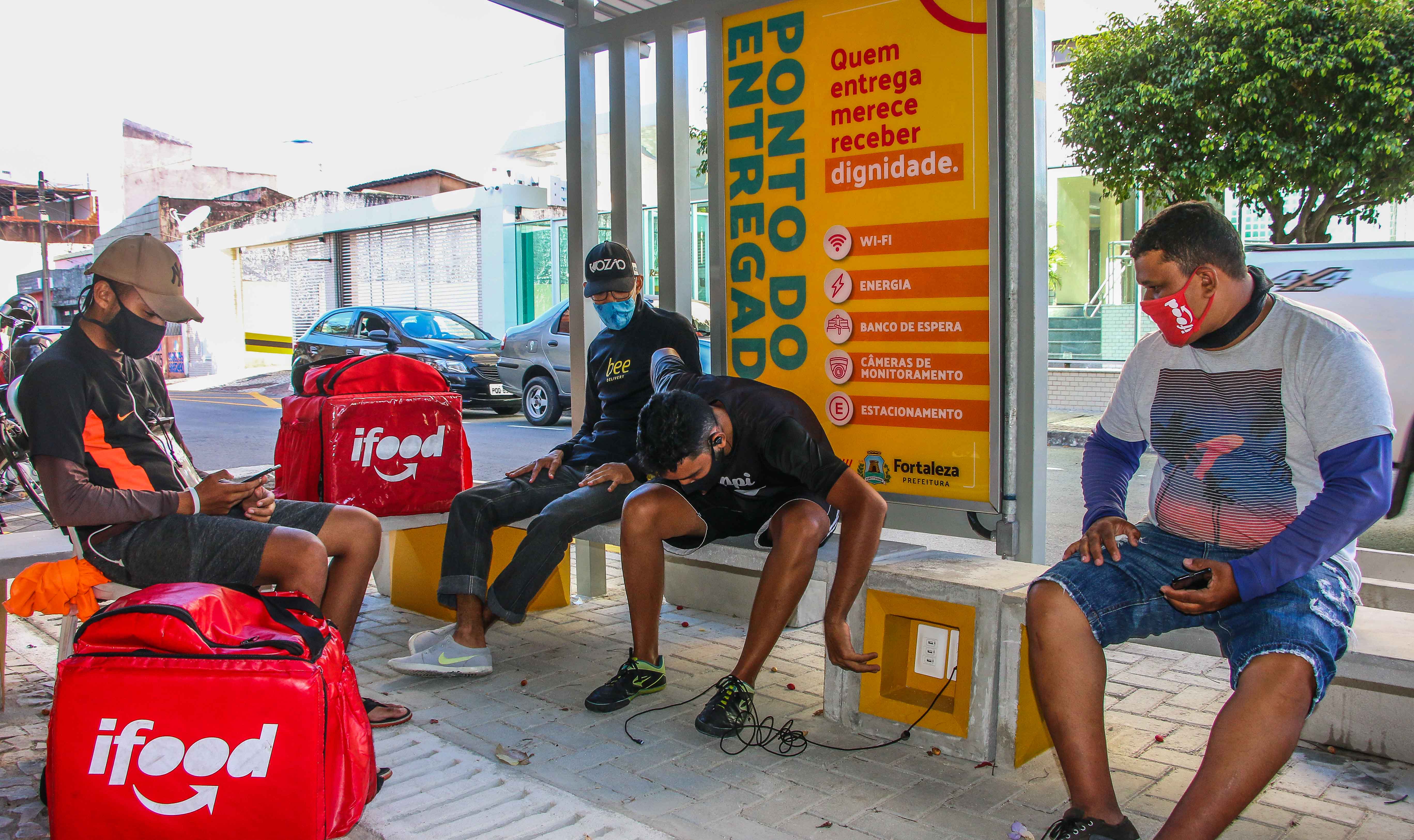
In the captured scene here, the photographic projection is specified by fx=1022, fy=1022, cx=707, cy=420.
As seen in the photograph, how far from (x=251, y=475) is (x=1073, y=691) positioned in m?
2.61

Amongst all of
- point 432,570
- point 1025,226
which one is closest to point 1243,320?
point 1025,226

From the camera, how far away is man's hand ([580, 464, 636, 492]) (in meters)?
4.09

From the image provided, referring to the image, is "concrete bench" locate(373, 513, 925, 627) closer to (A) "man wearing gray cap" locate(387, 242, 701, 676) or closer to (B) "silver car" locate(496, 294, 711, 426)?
(A) "man wearing gray cap" locate(387, 242, 701, 676)

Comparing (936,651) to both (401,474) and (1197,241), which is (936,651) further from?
(401,474)

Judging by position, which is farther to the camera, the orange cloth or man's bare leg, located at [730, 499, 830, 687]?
man's bare leg, located at [730, 499, 830, 687]

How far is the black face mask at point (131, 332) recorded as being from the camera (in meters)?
3.17

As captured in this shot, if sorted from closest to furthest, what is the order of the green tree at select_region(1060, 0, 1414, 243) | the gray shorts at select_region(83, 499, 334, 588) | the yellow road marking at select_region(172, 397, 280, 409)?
the gray shorts at select_region(83, 499, 334, 588) → the green tree at select_region(1060, 0, 1414, 243) → the yellow road marking at select_region(172, 397, 280, 409)

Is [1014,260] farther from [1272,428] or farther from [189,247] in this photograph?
[189,247]

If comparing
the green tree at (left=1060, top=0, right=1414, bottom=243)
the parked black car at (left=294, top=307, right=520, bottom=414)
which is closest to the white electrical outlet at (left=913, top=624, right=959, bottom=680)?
the green tree at (left=1060, top=0, right=1414, bottom=243)

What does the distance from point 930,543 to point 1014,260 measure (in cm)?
346

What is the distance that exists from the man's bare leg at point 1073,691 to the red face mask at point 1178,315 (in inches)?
27.9

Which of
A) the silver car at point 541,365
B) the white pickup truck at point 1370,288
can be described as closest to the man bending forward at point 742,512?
the white pickup truck at point 1370,288

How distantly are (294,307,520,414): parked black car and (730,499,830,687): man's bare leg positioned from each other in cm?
1112

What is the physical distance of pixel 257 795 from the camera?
2.39 m
